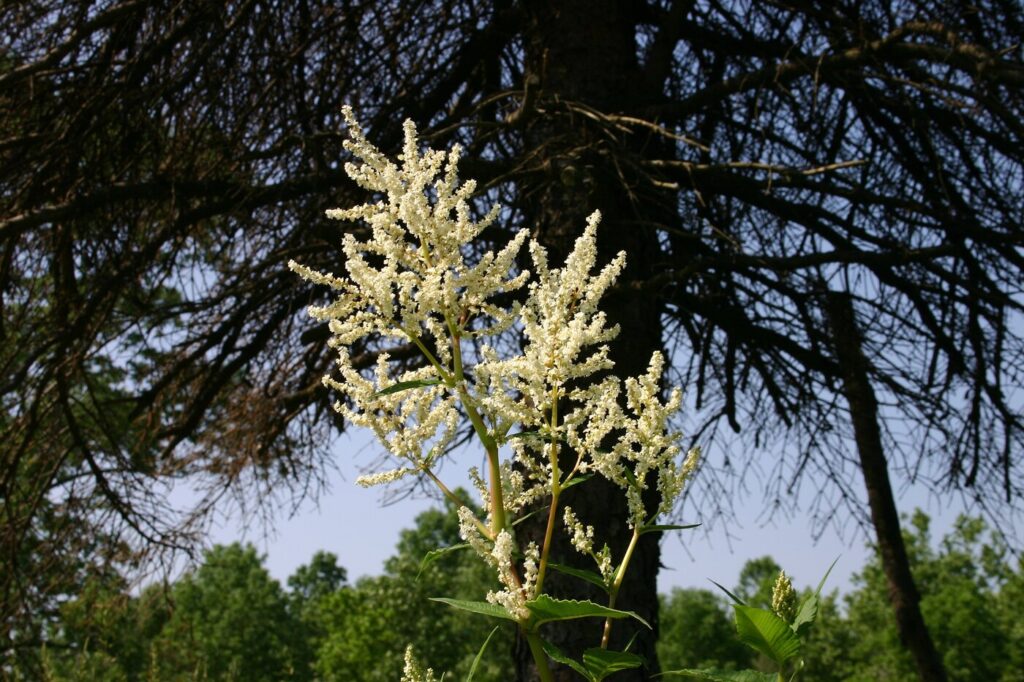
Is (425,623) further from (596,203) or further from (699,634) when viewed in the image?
(699,634)

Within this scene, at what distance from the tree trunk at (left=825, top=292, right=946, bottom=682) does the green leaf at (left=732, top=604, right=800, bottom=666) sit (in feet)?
12.6

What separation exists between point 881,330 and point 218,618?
97.6ft

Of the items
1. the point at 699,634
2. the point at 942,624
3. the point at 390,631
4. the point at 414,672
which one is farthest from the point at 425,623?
the point at 699,634

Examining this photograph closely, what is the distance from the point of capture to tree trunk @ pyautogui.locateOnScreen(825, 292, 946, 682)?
4738 millimetres

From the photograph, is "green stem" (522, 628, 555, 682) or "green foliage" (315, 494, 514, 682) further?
"green foliage" (315, 494, 514, 682)

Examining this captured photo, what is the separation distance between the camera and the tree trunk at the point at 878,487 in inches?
187

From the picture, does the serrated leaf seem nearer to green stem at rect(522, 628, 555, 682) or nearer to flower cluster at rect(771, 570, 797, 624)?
flower cluster at rect(771, 570, 797, 624)

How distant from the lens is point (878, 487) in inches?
199

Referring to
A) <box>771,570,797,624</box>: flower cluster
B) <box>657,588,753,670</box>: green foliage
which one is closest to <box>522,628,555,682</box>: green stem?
<box>771,570,797,624</box>: flower cluster

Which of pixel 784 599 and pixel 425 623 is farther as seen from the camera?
pixel 425 623

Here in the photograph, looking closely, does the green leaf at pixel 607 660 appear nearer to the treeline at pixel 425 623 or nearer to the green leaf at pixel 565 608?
the green leaf at pixel 565 608

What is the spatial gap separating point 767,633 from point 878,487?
437 cm

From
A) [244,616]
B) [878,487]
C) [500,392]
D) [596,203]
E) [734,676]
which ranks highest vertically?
[244,616]

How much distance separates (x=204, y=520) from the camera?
6.23m
